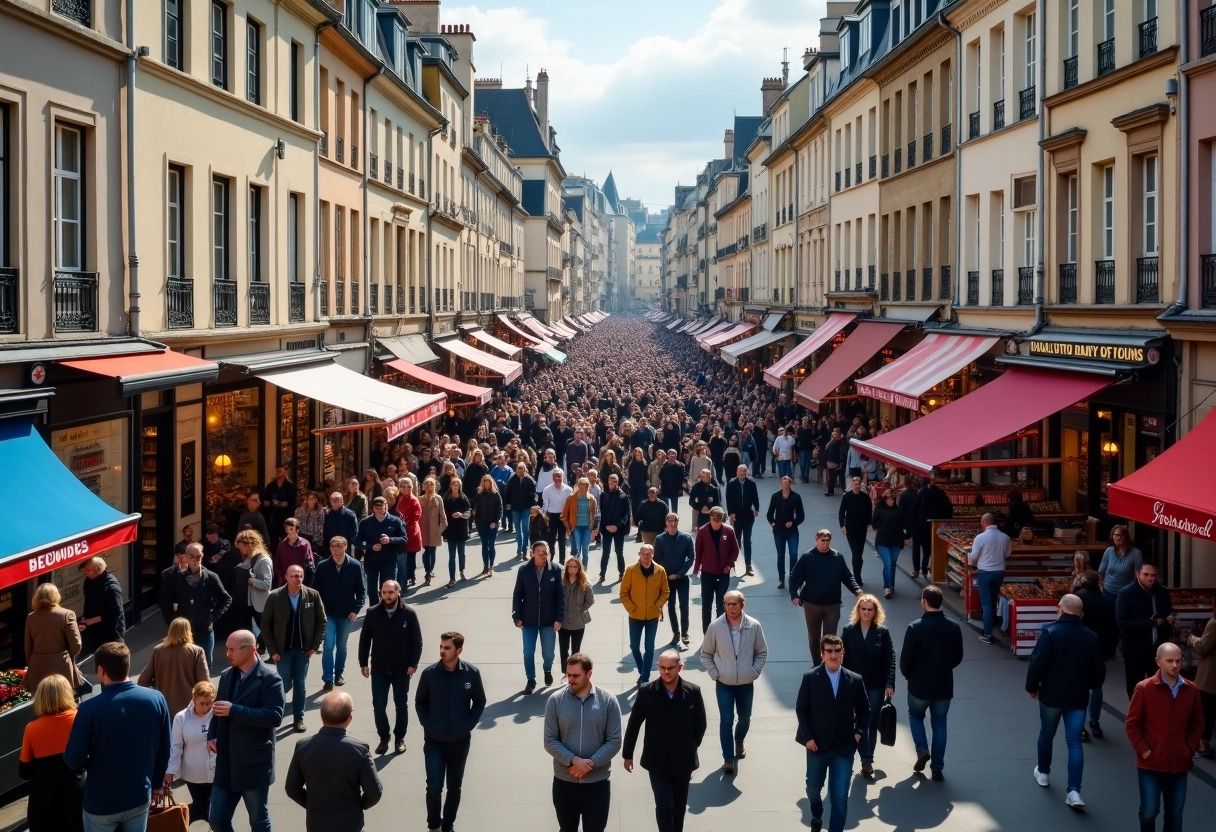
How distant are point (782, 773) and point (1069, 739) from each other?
2.21m

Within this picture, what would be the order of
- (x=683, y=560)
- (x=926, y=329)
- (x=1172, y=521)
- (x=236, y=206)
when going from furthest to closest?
(x=926, y=329)
(x=236, y=206)
(x=683, y=560)
(x=1172, y=521)

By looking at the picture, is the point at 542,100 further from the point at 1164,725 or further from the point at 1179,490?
the point at 1164,725

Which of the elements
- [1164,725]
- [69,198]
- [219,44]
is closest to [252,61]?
[219,44]

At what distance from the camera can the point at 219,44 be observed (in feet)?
58.6

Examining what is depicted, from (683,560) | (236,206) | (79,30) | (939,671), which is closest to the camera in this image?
(939,671)

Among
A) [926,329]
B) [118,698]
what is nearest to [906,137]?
[926,329]

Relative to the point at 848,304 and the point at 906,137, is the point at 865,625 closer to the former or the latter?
the point at 906,137

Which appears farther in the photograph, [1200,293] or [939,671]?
[1200,293]

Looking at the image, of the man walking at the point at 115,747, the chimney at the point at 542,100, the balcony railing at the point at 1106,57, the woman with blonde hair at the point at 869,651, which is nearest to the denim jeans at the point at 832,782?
the woman with blonde hair at the point at 869,651

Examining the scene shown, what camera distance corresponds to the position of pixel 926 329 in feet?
83.0

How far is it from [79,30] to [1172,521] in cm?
1190

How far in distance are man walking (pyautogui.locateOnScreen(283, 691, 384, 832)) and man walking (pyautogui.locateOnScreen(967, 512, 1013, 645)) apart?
9221mm

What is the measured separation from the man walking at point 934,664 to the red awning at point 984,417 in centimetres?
585

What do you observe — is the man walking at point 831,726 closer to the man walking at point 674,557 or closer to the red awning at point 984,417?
the man walking at point 674,557
